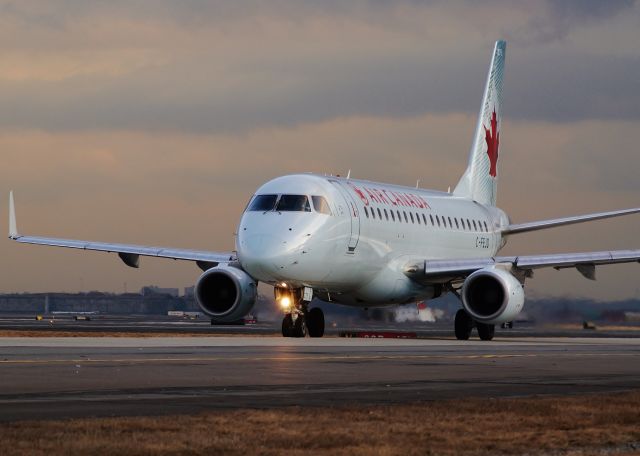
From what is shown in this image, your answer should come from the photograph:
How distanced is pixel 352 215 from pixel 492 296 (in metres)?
5.07

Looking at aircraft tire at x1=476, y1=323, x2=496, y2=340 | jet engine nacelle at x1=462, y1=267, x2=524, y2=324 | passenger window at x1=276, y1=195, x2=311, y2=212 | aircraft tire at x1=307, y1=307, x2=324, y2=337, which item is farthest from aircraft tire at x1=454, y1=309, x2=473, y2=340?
passenger window at x1=276, y1=195, x2=311, y2=212

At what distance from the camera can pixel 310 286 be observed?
123ft

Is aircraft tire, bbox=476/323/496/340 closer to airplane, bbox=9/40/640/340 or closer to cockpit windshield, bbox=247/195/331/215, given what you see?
airplane, bbox=9/40/640/340

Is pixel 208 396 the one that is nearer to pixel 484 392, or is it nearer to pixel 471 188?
pixel 484 392

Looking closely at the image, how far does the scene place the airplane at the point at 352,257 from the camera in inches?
1435

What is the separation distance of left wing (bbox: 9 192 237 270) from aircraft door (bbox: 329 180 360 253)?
4503 millimetres

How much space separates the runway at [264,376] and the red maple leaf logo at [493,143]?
25.7 metres

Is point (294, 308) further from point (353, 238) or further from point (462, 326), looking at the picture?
point (462, 326)

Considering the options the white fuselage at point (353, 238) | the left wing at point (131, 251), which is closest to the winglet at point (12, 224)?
the left wing at point (131, 251)

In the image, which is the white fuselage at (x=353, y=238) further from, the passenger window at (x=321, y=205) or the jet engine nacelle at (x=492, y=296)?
the jet engine nacelle at (x=492, y=296)

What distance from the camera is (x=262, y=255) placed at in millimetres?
35438

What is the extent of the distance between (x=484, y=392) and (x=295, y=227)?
787 inches

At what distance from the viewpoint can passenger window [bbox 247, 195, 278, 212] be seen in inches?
1458

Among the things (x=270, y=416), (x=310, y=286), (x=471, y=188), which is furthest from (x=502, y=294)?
(x=270, y=416)
